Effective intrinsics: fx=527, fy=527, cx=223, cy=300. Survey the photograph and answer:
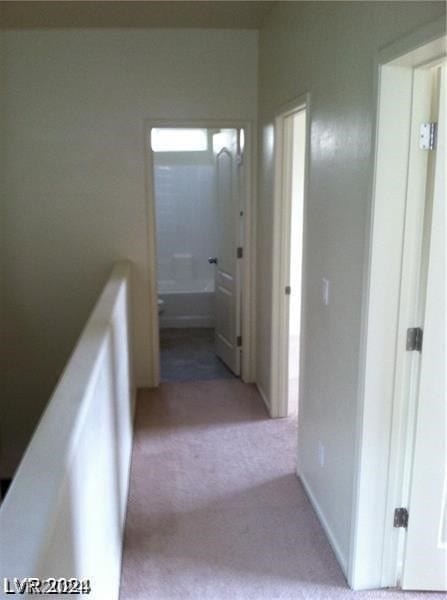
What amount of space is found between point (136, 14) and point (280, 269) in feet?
6.30

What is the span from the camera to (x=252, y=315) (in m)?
4.30

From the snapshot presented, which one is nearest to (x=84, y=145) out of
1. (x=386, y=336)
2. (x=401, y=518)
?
(x=386, y=336)

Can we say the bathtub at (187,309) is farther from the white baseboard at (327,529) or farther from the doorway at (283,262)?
the white baseboard at (327,529)

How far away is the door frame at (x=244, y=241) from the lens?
13.1ft

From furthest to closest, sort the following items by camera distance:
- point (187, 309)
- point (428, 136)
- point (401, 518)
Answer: point (187, 309) < point (401, 518) < point (428, 136)

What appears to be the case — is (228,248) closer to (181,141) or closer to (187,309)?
Result: (187,309)

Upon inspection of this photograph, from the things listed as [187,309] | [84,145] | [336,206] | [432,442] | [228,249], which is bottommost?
[187,309]

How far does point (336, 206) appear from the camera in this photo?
2.28 metres

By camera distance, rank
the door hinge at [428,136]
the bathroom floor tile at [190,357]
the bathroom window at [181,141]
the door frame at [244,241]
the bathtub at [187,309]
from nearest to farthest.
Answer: the door hinge at [428,136], the door frame at [244,241], the bathroom floor tile at [190,357], the bathtub at [187,309], the bathroom window at [181,141]

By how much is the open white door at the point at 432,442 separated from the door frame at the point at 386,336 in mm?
55

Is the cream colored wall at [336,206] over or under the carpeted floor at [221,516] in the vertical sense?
over

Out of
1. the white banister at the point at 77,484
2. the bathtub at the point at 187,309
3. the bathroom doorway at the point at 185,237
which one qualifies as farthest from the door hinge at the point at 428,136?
the bathtub at the point at 187,309

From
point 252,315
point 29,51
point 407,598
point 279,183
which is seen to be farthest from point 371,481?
point 29,51

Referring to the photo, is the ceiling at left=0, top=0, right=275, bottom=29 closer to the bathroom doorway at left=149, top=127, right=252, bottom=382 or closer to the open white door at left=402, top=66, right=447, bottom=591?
the bathroom doorway at left=149, top=127, right=252, bottom=382
